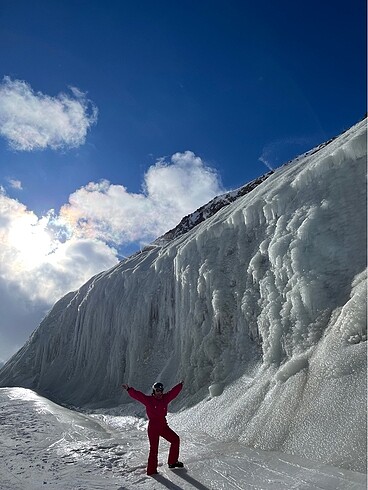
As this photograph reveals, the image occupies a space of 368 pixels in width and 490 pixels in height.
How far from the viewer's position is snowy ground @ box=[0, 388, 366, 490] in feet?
15.8

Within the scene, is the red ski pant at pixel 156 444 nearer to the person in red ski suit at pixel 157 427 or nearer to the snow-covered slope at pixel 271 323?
the person in red ski suit at pixel 157 427

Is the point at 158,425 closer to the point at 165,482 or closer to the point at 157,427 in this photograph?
the point at 157,427

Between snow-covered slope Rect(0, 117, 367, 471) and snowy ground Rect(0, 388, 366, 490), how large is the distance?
0.40m

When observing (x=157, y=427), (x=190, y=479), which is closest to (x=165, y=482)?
(x=190, y=479)

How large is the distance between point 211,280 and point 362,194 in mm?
4807

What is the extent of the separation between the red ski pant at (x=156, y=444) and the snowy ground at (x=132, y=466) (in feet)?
0.51

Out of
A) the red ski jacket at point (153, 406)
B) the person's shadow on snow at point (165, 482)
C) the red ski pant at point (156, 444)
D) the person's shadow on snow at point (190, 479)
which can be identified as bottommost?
the person's shadow on snow at point (165, 482)

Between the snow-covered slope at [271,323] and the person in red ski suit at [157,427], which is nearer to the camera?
the person in red ski suit at [157,427]

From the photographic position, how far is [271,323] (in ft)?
27.7

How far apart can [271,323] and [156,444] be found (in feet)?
12.2

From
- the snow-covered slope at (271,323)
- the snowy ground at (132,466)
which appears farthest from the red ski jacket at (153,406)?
Result: the snow-covered slope at (271,323)

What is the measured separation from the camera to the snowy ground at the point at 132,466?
4816 mm

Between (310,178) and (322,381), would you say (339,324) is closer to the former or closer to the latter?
(322,381)

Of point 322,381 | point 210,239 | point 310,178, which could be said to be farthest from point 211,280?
point 322,381
